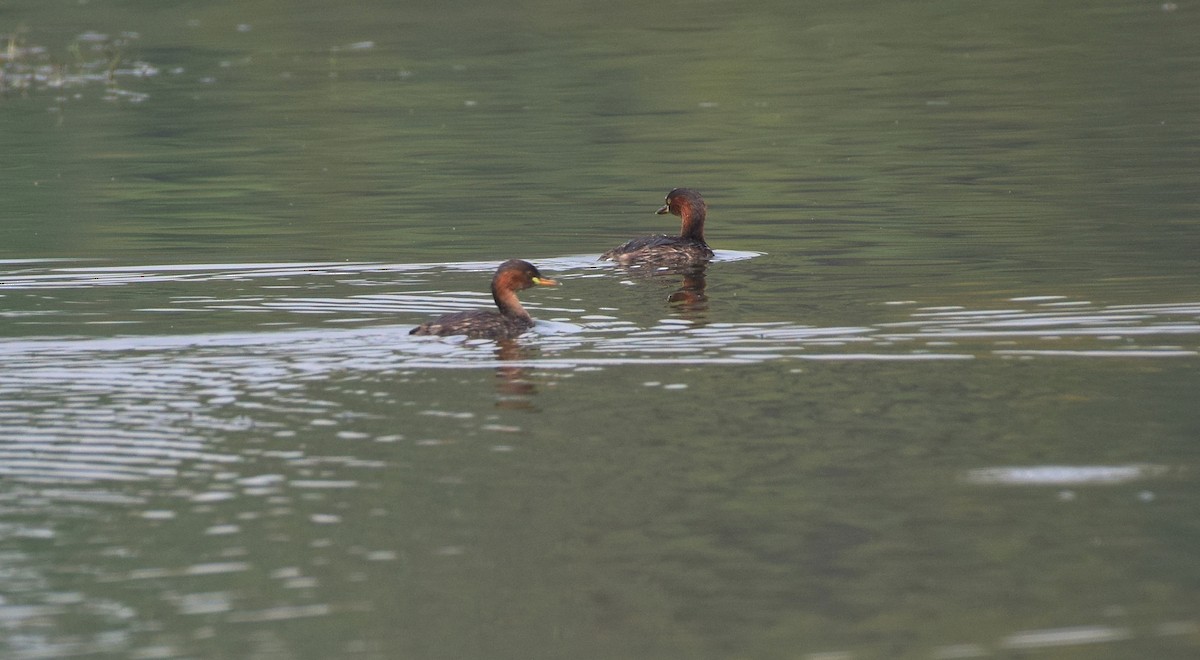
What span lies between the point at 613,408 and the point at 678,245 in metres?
7.25

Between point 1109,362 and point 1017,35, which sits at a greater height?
point 1017,35

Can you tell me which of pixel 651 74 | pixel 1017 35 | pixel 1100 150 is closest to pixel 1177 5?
pixel 1017 35

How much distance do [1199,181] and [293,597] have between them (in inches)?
648

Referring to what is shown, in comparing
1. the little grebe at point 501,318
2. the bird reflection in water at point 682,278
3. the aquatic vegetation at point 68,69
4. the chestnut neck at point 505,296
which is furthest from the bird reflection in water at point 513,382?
the aquatic vegetation at point 68,69

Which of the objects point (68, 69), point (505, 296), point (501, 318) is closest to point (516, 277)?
point (505, 296)

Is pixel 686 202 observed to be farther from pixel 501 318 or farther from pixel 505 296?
pixel 501 318

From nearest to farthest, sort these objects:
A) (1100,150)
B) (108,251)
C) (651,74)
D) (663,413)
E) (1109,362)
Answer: (663,413) → (1109,362) → (108,251) → (1100,150) → (651,74)

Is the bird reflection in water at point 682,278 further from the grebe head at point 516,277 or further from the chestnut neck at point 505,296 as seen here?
the chestnut neck at point 505,296

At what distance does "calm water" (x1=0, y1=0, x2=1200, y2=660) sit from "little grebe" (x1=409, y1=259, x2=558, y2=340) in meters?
0.36

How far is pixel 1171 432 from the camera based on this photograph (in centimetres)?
965

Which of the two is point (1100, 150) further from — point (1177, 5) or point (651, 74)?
point (1177, 5)

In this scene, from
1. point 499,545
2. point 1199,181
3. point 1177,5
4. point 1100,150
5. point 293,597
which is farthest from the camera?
point 1177,5

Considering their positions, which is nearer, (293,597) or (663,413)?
(293,597)

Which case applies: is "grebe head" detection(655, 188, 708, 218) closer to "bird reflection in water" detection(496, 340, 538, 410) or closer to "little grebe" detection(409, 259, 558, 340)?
"little grebe" detection(409, 259, 558, 340)
